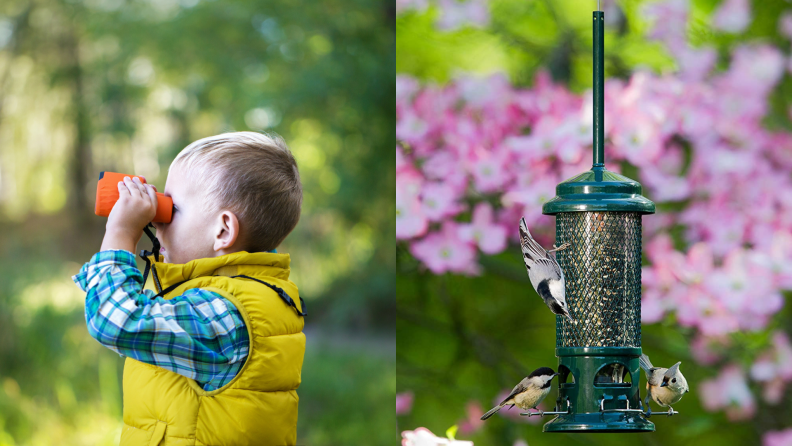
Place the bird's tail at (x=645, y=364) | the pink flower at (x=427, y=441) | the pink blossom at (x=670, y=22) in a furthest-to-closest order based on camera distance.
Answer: the pink blossom at (x=670, y=22), the pink flower at (x=427, y=441), the bird's tail at (x=645, y=364)

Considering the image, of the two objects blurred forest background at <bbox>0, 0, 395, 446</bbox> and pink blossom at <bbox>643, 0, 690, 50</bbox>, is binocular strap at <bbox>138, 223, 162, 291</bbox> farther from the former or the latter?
blurred forest background at <bbox>0, 0, 395, 446</bbox>

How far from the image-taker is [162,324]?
112 cm

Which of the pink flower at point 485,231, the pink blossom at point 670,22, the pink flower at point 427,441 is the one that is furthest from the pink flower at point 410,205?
the pink blossom at point 670,22

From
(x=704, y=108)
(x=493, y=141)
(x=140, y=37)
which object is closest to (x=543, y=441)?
(x=493, y=141)

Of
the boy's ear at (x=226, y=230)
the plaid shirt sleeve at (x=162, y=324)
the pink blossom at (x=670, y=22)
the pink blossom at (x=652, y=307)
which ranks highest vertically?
the pink blossom at (x=670, y=22)

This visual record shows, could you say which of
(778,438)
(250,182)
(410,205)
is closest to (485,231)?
(410,205)

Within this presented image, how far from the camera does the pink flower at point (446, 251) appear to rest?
2465mm

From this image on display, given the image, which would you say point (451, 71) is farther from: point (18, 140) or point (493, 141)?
point (18, 140)

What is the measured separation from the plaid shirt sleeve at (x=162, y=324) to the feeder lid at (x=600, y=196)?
0.67 metres

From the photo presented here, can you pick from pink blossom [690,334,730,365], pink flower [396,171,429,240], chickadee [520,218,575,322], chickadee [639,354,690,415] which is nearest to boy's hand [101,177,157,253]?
chickadee [520,218,575,322]

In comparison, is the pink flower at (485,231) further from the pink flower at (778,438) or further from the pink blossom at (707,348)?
the pink flower at (778,438)

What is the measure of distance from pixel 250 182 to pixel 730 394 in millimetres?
1702

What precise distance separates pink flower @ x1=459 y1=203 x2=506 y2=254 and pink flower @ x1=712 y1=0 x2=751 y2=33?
881 mm

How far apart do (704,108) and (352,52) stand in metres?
2.52
